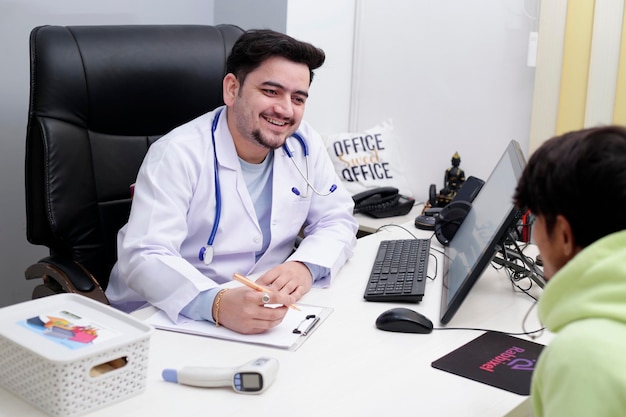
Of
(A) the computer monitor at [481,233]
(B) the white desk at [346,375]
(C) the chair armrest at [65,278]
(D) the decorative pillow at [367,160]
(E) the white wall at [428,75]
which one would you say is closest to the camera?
(B) the white desk at [346,375]

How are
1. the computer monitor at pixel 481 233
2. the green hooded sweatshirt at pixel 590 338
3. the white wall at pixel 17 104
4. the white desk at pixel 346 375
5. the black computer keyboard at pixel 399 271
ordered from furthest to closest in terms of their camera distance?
the white wall at pixel 17 104 < the black computer keyboard at pixel 399 271 < the computer monitor at pixel 481 233 < the white desk at pixel 346 375 < the green hooded sweatshirt at pixel 590 338

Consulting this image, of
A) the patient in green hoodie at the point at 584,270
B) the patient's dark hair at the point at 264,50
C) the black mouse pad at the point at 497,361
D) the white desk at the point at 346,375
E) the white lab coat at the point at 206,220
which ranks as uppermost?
the patient's dark hair at the point at 264,50

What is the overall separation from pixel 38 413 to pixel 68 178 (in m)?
0.84

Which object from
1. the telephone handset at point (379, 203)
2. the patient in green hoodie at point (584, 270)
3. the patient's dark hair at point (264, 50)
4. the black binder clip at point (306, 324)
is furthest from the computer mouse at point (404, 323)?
the telephone handset at point (379, 203)

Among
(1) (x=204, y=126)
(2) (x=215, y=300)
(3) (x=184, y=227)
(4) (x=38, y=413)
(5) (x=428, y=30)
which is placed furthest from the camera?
(5) (x=428, y=30)

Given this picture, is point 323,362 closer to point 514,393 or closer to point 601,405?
point 514,393

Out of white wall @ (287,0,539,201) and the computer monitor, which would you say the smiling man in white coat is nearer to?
the computer monitor

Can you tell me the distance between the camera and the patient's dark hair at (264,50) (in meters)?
1.85

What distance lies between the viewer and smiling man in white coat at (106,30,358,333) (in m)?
1.66

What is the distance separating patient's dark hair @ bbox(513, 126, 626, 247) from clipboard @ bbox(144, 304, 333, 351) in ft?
2.01

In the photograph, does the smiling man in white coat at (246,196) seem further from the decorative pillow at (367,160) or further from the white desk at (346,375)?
the decorative pillow at (367,160)

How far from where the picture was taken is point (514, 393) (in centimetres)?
117

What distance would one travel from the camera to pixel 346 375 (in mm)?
1226

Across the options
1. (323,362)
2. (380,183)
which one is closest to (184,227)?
(323,362)
